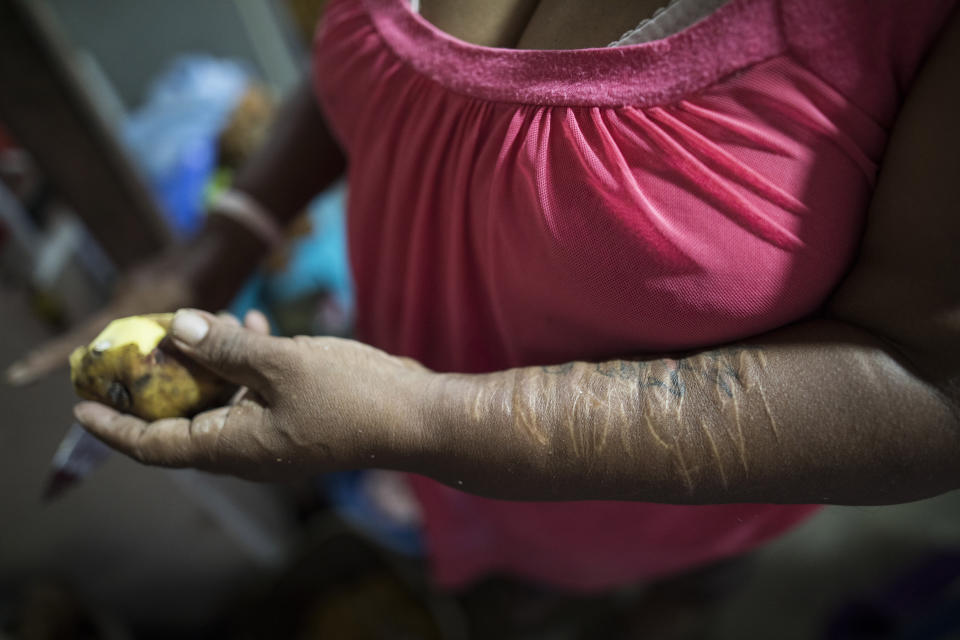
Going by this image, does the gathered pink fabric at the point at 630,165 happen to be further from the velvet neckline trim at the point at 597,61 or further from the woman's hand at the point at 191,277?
the woman's hand at the point at 191,277

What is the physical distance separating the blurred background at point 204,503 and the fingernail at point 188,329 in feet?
2.03

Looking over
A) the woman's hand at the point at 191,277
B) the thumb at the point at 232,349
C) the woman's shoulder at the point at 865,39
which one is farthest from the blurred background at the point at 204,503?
the woman's shoulder at the point at 865,39

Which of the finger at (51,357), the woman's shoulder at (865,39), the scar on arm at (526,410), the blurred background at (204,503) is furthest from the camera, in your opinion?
the blurred background at (204,503)

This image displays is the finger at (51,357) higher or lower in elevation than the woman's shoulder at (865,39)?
lower

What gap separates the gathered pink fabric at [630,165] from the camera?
0.44 meters

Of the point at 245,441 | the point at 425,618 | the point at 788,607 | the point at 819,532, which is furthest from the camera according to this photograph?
the point at 819,532

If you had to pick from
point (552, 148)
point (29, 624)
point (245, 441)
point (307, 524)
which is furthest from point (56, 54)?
point (307, 524)

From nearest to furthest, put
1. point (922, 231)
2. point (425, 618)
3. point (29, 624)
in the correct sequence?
point (922, 231) → point (29, 624) → point (425, 618)

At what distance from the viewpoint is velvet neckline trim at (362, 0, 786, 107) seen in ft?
1.42

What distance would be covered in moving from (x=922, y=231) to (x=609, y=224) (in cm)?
22

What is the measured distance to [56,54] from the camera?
35.8 inches

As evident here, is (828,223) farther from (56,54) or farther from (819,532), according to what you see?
(819,532)

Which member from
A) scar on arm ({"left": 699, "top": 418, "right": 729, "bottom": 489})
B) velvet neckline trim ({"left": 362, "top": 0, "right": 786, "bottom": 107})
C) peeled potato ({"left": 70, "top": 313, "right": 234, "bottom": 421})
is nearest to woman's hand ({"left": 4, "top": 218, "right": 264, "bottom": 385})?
peeled potato ({"left": 70, "top": 313, "right": 234, "bottom": 421})

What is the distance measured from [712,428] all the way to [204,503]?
3.72 ft
